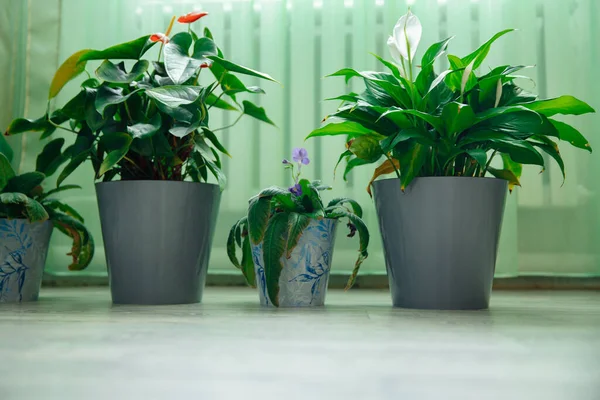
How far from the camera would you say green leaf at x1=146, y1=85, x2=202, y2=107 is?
1.05 meters

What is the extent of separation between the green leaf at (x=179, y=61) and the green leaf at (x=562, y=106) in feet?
1.99

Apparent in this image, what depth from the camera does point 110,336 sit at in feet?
2.36

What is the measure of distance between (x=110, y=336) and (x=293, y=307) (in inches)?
17.6

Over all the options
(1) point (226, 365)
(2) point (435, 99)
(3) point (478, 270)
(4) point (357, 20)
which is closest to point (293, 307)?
(3) point (478, 270)

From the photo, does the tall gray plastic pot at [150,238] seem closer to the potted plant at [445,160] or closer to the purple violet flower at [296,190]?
the purple violet flower at [296,190]

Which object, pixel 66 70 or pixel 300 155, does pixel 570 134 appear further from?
pixel 66 70

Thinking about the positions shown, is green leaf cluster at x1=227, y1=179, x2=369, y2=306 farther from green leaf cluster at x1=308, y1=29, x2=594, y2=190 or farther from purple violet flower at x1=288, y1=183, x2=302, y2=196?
green leaf cluster at x1=308, y1=29, x2=594, y2=190

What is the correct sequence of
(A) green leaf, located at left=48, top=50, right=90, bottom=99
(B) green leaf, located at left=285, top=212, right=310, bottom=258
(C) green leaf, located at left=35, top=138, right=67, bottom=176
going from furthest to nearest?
(C) green leaf, located at left=35, top=138, right=67, bottom=176
(A) green leaf, located at left=48, top=50, right=90, bottom=99
(B) green leaf, located at left=285, top=212, right=310, bottom=258

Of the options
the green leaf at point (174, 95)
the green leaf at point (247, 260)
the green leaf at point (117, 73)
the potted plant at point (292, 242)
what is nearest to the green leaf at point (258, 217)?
the potted plant at point (292, 242)

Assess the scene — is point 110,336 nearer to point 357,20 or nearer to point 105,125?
point 105,125

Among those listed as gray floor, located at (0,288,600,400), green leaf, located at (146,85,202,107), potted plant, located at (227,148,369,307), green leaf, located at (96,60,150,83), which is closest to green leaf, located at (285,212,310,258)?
potted plant, located at (227,148,369,307)

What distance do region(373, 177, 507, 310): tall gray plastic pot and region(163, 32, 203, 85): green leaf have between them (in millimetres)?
443

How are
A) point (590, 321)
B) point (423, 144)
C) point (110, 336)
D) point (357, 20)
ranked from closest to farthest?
point (110, 336) < point (590, 321) < point (423, 144) < point (357, 20)

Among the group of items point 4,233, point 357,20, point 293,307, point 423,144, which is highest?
point 357,20
